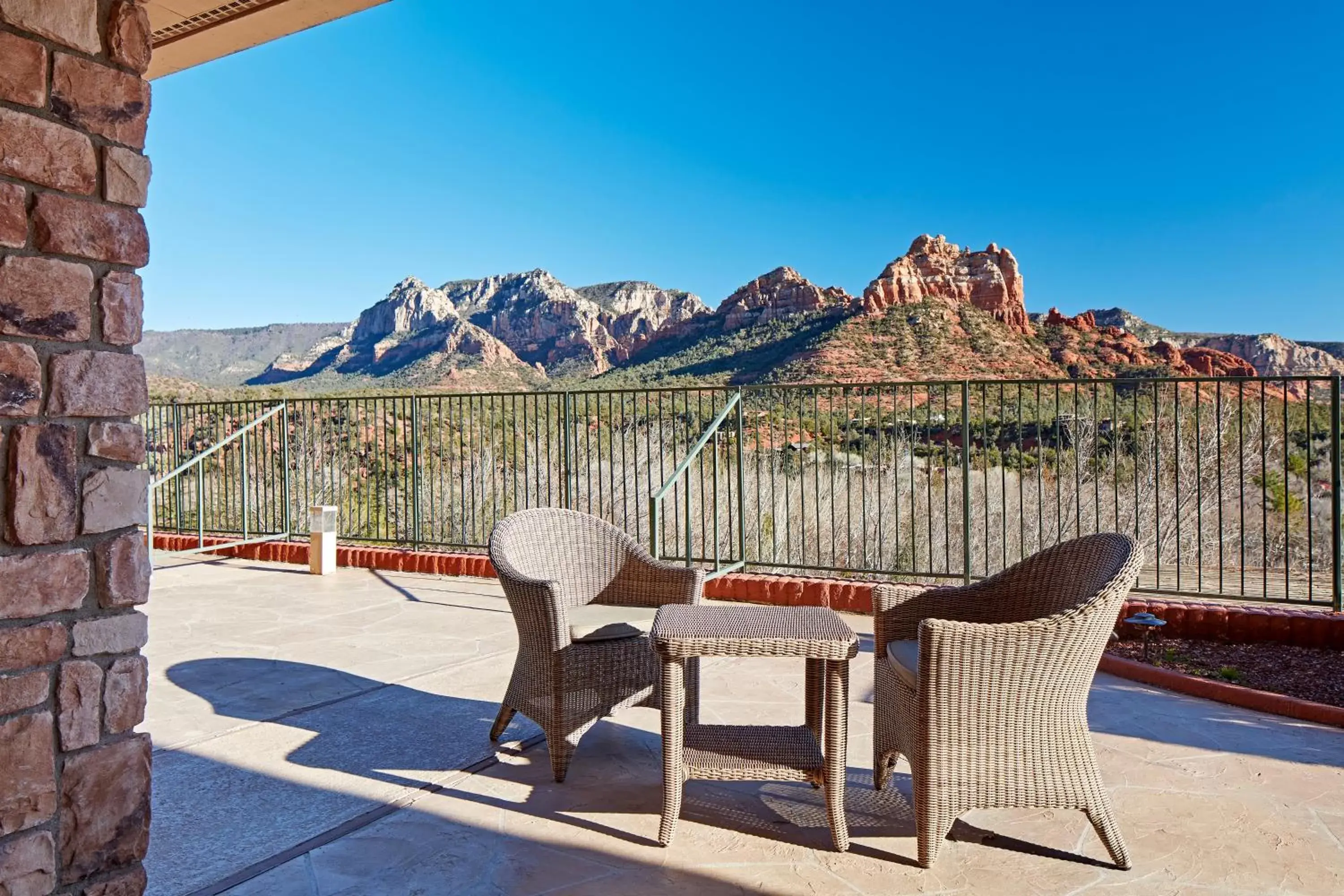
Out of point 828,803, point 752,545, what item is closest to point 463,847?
point 828,803

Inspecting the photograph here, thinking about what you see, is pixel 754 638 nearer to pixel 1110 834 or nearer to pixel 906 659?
pixel 906 659

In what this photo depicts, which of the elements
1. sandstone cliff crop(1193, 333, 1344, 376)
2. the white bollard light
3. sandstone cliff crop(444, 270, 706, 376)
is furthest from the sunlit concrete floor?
sandstone cliff crop(444, 270, 706, 376)

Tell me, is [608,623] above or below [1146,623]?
above

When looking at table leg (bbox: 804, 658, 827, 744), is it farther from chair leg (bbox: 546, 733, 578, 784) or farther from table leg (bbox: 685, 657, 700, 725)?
chair leg (bbox: 546, 733, 578, 784)

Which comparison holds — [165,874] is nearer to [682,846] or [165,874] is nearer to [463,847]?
[463,847]

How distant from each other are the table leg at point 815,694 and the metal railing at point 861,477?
200cm

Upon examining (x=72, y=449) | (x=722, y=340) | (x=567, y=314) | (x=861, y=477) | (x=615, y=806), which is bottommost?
(x=615, y=806)

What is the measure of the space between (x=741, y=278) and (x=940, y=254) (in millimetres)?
14907

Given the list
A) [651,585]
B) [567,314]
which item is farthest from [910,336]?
[567,314]

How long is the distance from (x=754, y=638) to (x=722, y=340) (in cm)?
3378

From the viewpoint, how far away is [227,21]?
2.47 meters

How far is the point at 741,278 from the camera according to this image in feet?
172

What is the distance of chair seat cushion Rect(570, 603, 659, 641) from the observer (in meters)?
2.94

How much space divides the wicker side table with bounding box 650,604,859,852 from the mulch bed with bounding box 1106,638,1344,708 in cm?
247
